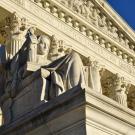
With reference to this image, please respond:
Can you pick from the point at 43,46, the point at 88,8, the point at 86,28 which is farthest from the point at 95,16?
the point at 43,46

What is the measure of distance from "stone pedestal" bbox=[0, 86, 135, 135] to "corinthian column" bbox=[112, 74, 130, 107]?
2035cm

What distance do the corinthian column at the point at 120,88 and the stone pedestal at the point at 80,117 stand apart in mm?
20353

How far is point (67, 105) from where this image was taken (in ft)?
21.1

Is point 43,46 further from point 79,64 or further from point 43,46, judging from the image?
point 79,64

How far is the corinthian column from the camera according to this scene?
2722cm

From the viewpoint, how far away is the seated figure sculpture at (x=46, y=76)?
7547 millimetres

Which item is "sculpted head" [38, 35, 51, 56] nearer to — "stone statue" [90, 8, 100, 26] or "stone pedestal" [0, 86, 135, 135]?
"stone pedestal" [0, 86, 135, 135]

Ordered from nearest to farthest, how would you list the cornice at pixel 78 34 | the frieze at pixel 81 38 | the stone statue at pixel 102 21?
the cornice at pixel 78 34 < the frieze at pixel 81 38 < the stone statue at pixel 102 21

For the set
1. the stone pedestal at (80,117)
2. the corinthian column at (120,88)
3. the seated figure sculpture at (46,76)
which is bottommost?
the stone pedestal at (80,117)

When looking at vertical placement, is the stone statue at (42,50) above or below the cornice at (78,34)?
below

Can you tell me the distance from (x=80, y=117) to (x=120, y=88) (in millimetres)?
22118

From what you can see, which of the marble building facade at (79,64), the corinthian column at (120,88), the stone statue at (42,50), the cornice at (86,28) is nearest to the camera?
the marble building facade at (79,64)

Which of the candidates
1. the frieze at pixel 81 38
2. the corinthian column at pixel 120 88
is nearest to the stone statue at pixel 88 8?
the frieze at pixel 81 38

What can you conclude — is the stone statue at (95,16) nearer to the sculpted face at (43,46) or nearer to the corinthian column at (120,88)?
the corinthian column at (120,88)
